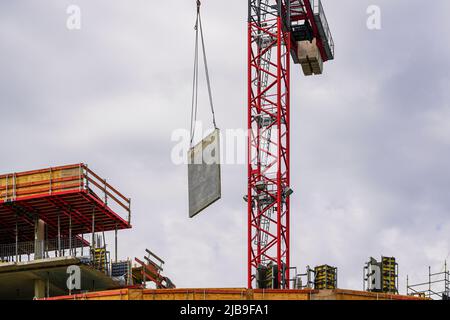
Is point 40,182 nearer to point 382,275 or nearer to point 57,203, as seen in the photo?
point 57,203

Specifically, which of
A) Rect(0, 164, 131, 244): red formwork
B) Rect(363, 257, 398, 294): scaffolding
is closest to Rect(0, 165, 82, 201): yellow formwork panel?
Rect(0, 164, 131, 244): red formwork

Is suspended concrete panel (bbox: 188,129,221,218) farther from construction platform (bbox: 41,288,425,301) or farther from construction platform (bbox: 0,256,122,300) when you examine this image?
construction platform (bbox: 0,256,122,300)

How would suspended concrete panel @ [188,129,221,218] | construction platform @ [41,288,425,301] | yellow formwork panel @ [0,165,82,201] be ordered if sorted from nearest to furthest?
construction platform @ [41,288,425,301]
suspended concrete panel @ [188,129,221,218]
yellow formwork panel @ [0,165,82,201]

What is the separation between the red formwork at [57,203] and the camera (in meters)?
94.6

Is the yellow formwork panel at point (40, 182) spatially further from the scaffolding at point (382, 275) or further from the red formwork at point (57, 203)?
the scaffolding at point (382, 275)

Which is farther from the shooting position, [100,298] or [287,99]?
[287,99]

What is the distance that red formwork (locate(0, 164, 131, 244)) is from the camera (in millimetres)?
94562

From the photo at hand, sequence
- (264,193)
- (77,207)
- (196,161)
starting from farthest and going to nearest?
(264,193), (77,207), (196,161)

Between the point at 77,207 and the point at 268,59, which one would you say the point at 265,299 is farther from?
the point at 268,59

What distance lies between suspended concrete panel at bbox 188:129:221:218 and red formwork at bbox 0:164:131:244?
1066cm

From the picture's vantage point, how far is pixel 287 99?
111m

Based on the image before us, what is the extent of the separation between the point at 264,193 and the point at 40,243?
19660mm

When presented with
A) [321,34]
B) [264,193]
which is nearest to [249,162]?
[264,193]
